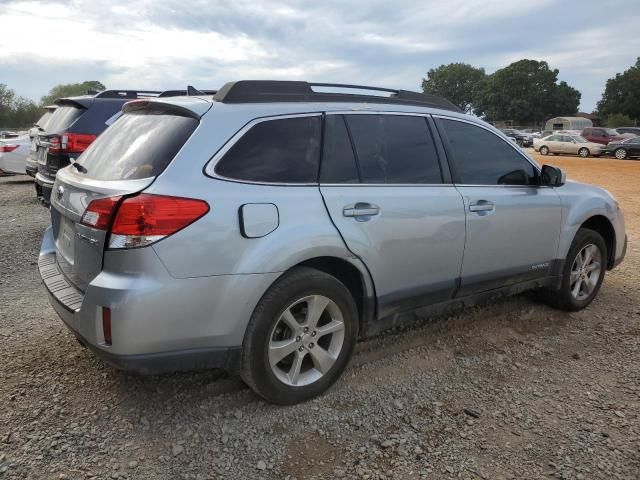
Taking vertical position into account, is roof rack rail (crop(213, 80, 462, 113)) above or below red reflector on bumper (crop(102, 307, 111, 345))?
above

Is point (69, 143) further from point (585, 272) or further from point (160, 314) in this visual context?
point (585, 272)

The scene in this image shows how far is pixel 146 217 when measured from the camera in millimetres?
2473

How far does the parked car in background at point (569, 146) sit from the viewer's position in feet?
101

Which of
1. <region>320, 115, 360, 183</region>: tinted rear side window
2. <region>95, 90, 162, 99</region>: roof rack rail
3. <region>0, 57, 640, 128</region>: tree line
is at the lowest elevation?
<region>320, 115, 360, 183</region>: tinted rear side window

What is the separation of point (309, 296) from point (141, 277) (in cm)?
90

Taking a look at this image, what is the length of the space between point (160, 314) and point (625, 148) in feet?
104

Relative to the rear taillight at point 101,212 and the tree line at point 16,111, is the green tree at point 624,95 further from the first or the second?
the rear taillight at point 101,212

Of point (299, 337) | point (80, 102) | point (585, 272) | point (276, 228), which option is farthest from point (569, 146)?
point (276, 228)

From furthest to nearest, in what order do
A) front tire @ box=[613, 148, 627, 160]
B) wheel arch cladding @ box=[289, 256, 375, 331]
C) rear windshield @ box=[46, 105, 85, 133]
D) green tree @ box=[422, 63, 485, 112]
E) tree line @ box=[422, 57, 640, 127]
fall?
green tree @ box=[422, 63, 485, 112] → tree line @ box=[422, 57, 640, 127] → front tire @ box=[613, 148, 627, 160] → rear windshield @ box=[46, 105, 85, 133] → wheel arch cladding @ box=[289, 256, 375, 331]

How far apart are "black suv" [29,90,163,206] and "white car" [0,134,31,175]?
17.4 ft

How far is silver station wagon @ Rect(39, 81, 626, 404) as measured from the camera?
2527 millimetres

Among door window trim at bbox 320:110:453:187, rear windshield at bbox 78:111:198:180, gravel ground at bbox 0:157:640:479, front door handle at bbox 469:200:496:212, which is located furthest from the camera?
front door handle at bbox 469:200:496:212

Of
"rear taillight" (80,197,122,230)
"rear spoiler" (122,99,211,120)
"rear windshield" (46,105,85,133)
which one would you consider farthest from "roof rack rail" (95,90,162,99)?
"rear taillight" (80,197,122,230)

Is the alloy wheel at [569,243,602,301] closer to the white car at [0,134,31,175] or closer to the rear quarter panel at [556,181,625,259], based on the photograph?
the rear quarter panel at [556,181,625,259]
